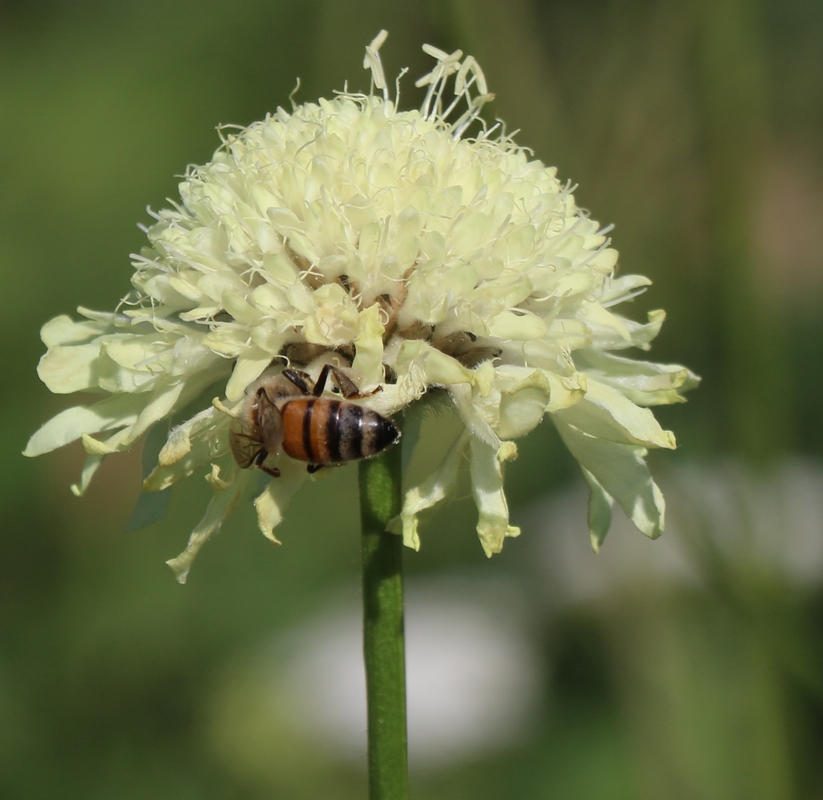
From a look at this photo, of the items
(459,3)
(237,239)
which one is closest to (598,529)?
(237,239)

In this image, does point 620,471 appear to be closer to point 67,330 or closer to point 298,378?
point 298,378

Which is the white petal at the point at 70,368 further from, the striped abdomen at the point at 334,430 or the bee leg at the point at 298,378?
the striped abdomen at the point at 334,430

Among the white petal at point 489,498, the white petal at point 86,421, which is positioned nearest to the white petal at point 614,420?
the white petal at point 489,498

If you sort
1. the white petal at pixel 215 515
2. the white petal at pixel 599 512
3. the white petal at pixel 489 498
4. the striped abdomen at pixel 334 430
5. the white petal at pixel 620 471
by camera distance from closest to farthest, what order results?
the striped abdomen at pixel 334 430
the white petal at pixel 489 498
the white petal at pixel 215 515
the white petal at pixel 620 471
the white petal at pixel 599 512

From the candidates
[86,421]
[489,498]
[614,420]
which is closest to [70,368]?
[86,421]

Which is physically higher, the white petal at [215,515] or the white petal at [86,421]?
the white petal at [86,421]

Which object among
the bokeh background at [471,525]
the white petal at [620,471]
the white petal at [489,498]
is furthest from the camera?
the bokeh background at [471,525]

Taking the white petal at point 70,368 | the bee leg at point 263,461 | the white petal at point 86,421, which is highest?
the white petal at point 70,368
